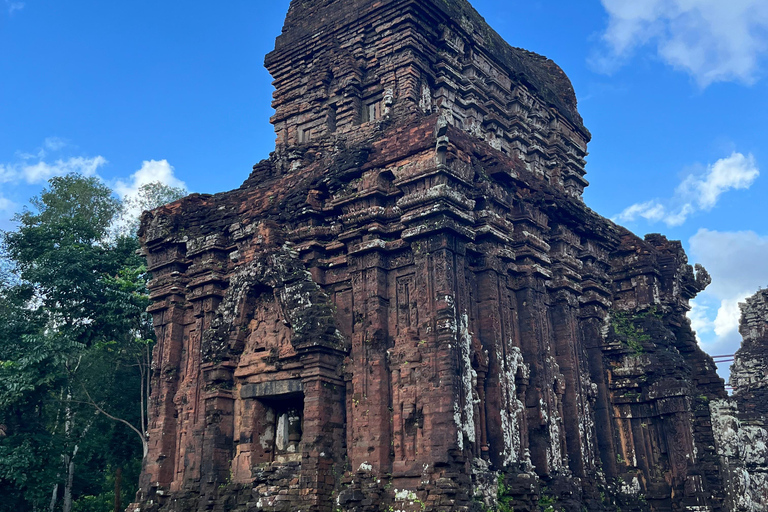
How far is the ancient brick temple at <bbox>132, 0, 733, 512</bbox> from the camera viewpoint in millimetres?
10289

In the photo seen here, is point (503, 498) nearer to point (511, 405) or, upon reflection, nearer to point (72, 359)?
point (511, 405)

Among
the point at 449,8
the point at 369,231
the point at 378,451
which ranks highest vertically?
the point at 449,8

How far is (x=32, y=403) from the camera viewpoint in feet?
58.6

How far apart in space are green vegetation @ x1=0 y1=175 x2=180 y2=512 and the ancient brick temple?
Result: 6.09 metres

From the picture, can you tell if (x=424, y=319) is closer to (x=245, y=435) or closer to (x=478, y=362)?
(x=478, y=362)

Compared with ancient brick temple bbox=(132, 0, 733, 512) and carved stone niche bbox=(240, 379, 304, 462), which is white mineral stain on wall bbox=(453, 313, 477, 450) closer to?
ancient brick temple bbox=(132, 0, 733, 512)

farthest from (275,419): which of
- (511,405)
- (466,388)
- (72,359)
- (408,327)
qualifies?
(72,359)

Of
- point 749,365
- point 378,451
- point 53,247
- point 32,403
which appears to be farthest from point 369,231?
point 749,365

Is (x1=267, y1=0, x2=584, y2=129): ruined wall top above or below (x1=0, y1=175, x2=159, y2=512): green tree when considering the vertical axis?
above

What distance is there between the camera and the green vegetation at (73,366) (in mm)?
17375

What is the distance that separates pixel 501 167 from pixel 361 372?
186 inches

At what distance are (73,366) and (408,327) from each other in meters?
13.9

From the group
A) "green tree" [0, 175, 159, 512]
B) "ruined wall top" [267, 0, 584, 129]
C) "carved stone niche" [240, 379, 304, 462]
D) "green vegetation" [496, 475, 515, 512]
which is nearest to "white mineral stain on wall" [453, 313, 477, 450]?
"green vegetation" [496, 475, 515, 512]

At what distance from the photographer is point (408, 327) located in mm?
10516
